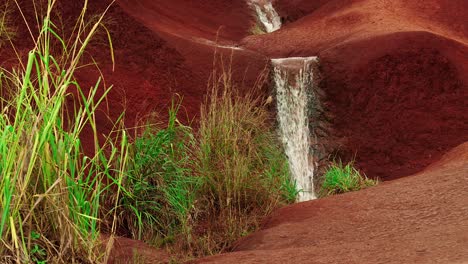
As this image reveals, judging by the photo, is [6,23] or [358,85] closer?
[6,23]

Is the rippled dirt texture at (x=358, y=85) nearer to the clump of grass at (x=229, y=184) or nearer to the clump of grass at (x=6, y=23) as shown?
the clump of grass at (x=6, y=23)

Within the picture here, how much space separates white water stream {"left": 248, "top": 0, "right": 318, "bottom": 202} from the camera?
995 cm

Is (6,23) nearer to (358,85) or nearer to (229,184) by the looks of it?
(229,184)

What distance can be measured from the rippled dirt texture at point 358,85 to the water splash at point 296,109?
0.28m

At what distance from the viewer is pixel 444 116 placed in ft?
31.0

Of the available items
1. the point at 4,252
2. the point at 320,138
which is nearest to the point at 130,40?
the point at 320,138

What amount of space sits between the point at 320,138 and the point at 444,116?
176cm

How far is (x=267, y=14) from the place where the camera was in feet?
53.6

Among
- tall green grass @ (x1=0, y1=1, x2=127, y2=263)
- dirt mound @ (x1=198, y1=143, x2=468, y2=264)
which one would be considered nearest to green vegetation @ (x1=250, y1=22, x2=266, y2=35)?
dirt mound @ (x1=198, y1=143, x2=468, y2=264)

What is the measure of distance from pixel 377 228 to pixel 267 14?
12982 millimetres

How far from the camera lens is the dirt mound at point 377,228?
298 centimetres

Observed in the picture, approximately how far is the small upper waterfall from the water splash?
528cm

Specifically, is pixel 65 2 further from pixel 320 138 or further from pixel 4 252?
pixel 4 252

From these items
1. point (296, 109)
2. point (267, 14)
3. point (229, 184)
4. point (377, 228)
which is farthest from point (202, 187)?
point (267, 14)
